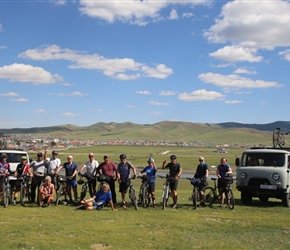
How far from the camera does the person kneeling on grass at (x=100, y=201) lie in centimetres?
1523

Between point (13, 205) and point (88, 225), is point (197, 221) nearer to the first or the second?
point (88, 225)

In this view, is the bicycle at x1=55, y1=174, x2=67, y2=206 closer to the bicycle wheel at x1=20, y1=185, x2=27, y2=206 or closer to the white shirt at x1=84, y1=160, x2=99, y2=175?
the white shirt at x1=84, y1=160, x2=99, y2=175

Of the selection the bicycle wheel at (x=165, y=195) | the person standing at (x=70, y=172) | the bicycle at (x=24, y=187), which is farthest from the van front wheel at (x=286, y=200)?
the bicycle at (x=24, y=187)

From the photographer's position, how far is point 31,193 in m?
17.3

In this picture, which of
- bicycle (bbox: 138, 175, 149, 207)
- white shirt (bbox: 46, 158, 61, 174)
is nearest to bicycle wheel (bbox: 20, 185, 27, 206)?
white shirt (bbox: 46, 158, 61, 174)

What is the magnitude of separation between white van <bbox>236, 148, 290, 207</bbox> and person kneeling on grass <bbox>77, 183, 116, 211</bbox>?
6237mm

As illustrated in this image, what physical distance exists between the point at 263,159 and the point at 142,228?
854cm

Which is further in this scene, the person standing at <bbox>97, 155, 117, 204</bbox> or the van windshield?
the van windshield

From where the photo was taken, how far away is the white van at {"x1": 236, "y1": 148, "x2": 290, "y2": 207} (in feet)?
57.4

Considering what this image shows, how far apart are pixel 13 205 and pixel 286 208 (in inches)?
445

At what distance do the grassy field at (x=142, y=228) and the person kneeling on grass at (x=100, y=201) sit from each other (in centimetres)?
31

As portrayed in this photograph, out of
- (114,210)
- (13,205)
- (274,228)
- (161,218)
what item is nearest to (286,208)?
(274,228)

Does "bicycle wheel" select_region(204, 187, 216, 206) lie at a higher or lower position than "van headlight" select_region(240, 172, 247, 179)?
lower

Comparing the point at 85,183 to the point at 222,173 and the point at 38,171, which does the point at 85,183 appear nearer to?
the point at 38,171
